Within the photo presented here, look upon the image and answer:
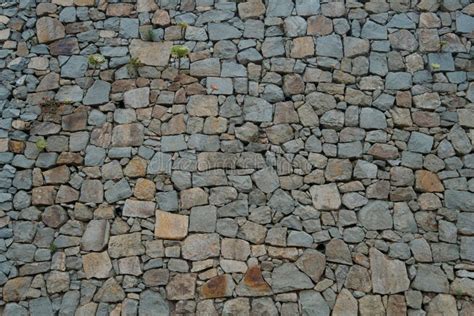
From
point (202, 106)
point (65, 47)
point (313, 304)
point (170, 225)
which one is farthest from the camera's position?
point (65, 47)

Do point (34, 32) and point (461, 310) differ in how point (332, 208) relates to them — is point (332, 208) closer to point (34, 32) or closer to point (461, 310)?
point (461, 310)

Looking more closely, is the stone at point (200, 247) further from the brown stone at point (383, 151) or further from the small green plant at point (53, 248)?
the brown stone at point (383, 151)

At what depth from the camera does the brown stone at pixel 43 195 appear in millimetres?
5188

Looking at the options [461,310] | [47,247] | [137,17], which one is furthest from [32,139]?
[461,310]

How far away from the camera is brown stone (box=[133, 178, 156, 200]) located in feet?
16.8

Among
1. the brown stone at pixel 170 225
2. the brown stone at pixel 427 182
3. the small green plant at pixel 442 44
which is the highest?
the small green plant at pixel 442 44

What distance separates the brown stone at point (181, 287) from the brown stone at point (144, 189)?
76cm

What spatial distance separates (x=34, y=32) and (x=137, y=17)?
3.42 feet

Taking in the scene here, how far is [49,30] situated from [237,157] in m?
2.33

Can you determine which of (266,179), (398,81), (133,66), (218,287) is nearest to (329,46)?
(398,81)

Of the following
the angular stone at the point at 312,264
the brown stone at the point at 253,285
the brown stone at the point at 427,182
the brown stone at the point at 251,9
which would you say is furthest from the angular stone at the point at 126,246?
the brown stone at the point at 427,182

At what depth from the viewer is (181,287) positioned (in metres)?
4.86

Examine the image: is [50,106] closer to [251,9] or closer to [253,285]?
[251,9]

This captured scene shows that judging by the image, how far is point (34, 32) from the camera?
5.81 m
